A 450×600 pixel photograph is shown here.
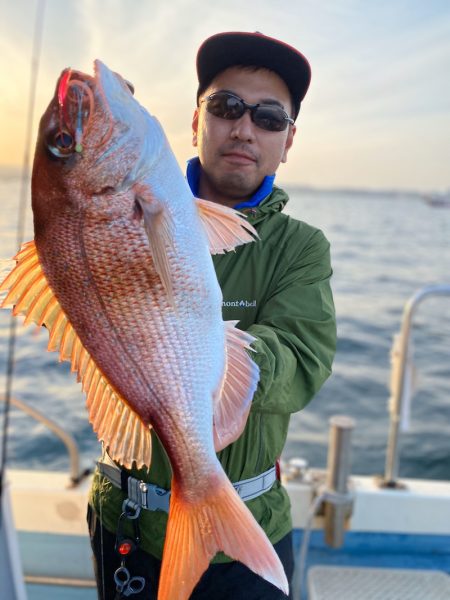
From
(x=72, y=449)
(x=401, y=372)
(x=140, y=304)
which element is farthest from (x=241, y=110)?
(x=72, y=449)

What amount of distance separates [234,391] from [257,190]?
39.3 inches

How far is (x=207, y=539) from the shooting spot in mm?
1449

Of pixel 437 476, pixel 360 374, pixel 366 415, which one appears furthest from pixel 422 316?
pixel 437 476

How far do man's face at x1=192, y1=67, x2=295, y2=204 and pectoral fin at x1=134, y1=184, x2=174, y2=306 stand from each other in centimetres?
75

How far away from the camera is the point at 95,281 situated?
1.34 meters

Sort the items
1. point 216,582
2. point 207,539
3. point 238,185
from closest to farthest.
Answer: point 207,539 → point 216,582 → point 238,185

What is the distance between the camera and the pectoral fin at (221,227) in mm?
1493

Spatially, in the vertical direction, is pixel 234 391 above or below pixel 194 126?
below

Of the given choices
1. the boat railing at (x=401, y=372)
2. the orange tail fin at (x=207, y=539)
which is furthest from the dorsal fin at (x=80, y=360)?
the boat railing at (x=401, y=372)

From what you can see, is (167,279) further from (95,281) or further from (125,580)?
(125,580)

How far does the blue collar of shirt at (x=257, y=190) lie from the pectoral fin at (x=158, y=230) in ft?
2.47

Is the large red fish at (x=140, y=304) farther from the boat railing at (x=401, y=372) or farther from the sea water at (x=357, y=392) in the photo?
the boat railing at (x=401, y=372)

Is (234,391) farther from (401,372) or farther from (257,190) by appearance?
(401,372)

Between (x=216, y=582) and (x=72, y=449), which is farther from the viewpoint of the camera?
(x=72, y=449)
